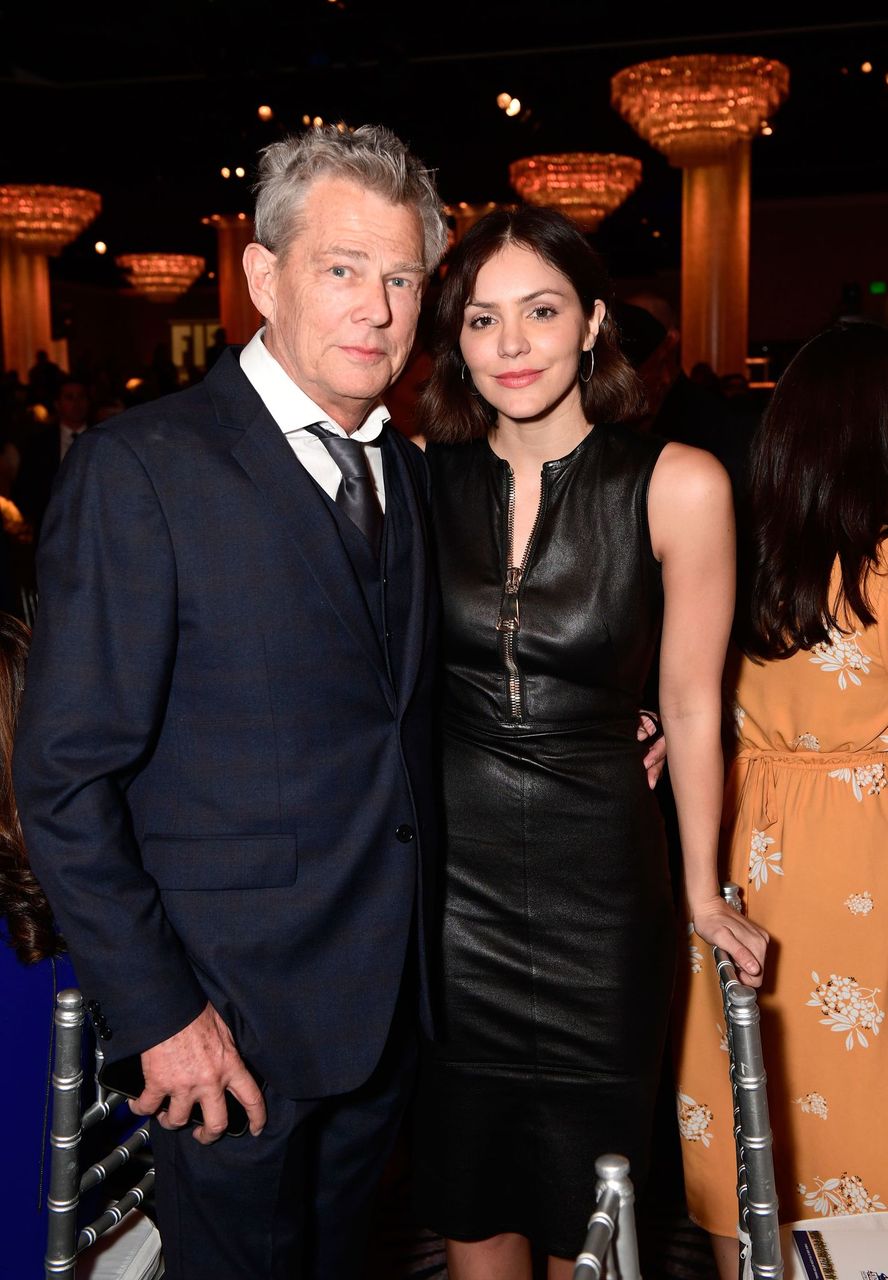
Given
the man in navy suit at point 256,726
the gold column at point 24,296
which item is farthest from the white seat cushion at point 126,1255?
the gold column at point 24,296

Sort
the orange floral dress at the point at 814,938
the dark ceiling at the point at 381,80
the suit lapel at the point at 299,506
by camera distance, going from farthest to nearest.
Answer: the dark ceiling at the point at 381,80, the orange floral dress at the point at 814,938, the suit lapel at the point at 299,506

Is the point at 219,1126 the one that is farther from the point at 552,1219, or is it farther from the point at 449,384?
the point at 449,384

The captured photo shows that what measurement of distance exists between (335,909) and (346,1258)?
1.77 ft

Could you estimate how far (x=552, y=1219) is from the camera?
200cm

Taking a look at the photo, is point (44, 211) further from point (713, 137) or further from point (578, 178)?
point (713, 137)

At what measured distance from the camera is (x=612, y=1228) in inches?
43.6

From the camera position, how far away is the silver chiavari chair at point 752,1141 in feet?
4.72

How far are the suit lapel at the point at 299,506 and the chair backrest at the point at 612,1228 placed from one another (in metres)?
0.63

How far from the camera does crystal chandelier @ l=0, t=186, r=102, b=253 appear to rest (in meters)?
14.4

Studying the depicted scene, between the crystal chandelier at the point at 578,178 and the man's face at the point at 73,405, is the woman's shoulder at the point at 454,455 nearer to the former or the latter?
the man's face at the point at 73,405

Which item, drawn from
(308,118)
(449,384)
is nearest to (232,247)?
(308,118)

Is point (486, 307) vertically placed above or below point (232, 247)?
below

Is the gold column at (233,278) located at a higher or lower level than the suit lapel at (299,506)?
higher

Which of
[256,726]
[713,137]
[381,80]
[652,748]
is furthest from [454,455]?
[713,137]
